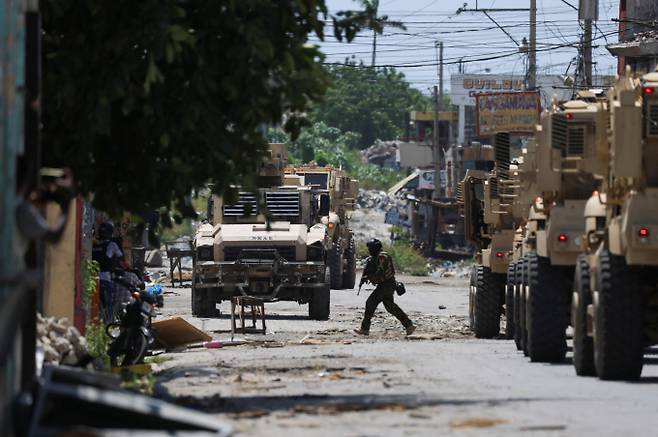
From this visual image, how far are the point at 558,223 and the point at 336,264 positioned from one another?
23664 millimetres

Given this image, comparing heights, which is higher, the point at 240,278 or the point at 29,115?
the point at 29,115

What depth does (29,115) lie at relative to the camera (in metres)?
11.5

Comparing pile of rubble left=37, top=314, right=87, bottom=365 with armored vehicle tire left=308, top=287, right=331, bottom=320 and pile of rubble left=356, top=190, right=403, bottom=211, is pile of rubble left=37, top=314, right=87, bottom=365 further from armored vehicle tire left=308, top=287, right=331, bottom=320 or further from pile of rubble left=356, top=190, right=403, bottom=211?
pile of rubble left=356, top=190, right=403, bottom=211

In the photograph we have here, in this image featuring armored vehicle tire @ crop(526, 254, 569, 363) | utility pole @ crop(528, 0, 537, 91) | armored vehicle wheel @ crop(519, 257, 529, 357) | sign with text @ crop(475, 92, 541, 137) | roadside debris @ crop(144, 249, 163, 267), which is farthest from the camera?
sign with text @ crop(475, 92, 541, 137)

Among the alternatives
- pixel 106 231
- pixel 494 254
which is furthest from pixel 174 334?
pixel 494 254

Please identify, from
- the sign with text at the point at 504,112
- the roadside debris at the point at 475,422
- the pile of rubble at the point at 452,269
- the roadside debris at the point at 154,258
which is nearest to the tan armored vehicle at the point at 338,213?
the sign with text at the point at 504,112

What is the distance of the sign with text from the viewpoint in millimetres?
58706

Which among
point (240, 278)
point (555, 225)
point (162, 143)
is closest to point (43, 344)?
point (162, 143)

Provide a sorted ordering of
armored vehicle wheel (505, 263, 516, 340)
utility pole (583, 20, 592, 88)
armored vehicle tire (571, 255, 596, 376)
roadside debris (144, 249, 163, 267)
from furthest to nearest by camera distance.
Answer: roadside debris (144, 249, 163, 267) → utility pole (583, 20, 592, 88) → armored vehicle wheel (505, 263, 516, 340) → armored vehicle tire (571, 255, 596, 376)

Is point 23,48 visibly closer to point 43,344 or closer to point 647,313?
point 43,344

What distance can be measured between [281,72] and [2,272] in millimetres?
4340

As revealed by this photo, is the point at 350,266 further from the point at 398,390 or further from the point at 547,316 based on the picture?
the point at 398,390

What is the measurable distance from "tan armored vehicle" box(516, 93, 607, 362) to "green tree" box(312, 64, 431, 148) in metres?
113

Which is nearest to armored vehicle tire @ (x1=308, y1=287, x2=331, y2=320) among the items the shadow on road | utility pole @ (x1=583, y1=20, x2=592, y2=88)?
utility pole @ (x1=583, y1=20, x2=592, y2=88)
